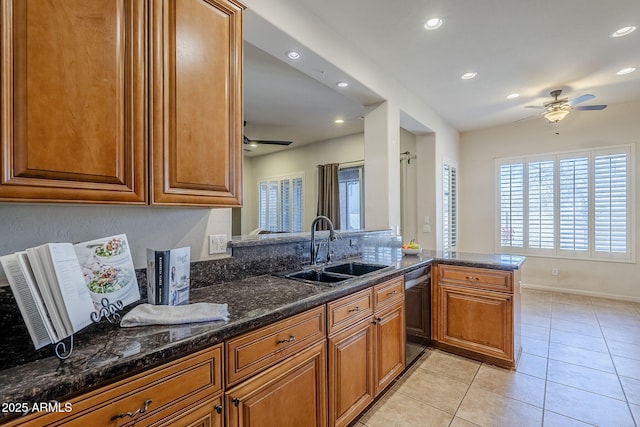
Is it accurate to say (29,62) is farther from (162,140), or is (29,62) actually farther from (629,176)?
(629,176)

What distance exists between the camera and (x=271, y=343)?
127 centimetres

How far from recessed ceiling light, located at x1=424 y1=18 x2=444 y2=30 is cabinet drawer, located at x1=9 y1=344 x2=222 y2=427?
277cm

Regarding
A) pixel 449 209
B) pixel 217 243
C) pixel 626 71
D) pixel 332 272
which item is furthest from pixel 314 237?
pixel 626 71

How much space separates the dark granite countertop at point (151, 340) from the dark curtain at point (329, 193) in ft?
13.2

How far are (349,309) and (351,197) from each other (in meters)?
4.17

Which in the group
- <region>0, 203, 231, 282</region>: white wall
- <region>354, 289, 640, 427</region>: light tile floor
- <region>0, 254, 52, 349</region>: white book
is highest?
<region>0, 203, 231, 282</region>: white wall

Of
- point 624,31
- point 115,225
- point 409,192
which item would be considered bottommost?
point 115,225

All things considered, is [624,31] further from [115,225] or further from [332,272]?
[115,225]

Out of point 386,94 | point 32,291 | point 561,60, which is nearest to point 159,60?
point 32,291

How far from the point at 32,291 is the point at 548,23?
12.0ft

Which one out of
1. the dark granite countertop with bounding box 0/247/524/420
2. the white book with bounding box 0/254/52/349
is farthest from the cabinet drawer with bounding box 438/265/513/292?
the white book with bounding box 0/254/52/349

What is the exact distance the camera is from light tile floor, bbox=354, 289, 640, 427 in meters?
1.92

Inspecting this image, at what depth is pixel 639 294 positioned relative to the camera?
4.26 meters

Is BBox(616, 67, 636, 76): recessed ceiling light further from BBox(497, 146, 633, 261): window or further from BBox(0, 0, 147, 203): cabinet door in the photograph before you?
BBox(0, 0, 147, 203): cabinet door
